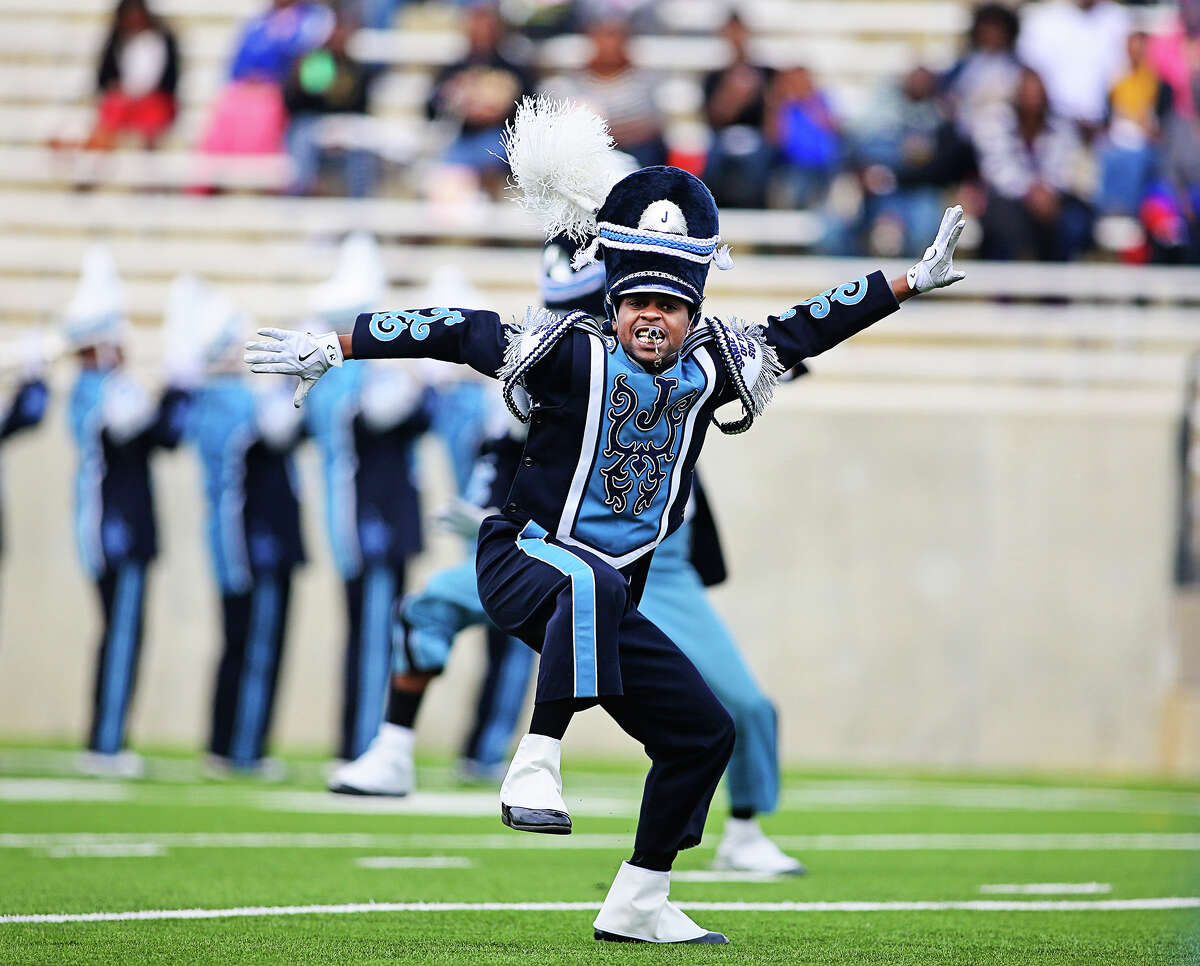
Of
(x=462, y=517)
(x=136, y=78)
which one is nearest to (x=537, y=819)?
(x=462, y=517)

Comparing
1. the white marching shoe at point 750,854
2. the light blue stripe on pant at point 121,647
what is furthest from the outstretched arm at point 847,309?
the light blue stripe on pant at point 121,647

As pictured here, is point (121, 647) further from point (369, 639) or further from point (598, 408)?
point (598, 408)

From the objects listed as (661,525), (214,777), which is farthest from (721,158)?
(661,525)

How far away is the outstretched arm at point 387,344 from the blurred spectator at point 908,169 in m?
8.56

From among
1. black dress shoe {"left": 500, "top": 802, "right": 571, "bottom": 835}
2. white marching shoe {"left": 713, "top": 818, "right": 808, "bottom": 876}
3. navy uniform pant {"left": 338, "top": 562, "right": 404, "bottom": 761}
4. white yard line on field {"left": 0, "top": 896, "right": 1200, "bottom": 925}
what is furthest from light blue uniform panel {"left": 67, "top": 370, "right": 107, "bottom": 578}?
black dress shoe {"left": 500, "top": 802, "right": 571, "bottom": 835}

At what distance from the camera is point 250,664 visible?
37.6 feet

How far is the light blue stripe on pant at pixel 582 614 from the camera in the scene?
4.80 m

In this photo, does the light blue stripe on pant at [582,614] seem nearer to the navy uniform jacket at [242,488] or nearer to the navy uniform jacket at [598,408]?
the navy uniform jacket at [598,408]

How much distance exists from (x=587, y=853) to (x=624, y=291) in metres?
3.08

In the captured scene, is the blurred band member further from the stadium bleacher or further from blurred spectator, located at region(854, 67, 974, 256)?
blurred spectator, located at region(854, 67, 974, 256)

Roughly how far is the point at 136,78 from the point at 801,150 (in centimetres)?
468

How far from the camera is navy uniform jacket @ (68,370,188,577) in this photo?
441 inches

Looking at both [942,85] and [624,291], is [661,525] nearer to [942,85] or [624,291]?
[624,291]

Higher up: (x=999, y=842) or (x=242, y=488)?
(x=242, y=488)
